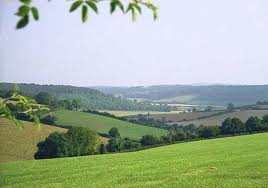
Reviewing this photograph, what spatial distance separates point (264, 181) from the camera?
17.9 m

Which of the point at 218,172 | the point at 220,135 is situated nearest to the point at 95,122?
the point at 220,135

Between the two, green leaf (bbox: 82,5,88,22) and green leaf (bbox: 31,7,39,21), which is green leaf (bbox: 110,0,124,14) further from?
green leaf (bbox: 31,7,39,21)

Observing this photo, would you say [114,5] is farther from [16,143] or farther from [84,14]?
[16,143]

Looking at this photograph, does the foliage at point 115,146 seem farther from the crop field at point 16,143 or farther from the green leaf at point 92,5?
the green leaf at point 92,5

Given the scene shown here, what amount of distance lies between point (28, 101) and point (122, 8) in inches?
82.1

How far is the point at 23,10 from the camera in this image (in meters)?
3.44

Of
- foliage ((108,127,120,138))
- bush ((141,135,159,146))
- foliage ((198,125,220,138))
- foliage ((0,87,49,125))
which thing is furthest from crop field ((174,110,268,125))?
foliage ((0,87,49,125))

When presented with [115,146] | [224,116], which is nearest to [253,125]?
[115,146]

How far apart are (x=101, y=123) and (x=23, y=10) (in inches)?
5017

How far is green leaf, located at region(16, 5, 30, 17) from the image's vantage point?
340 cm

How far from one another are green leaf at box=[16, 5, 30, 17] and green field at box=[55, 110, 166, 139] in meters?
114

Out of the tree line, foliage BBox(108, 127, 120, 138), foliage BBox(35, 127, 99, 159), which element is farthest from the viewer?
foliage BBox(108, 127, 120, 138)

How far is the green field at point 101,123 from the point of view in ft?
400

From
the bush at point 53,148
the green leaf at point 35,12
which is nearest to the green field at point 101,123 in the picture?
the bush at point 53,148
